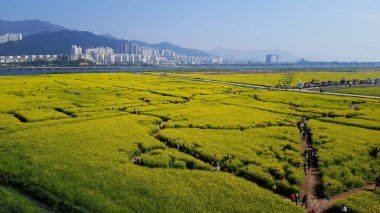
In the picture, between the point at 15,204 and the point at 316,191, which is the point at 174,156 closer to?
the point at 316,191

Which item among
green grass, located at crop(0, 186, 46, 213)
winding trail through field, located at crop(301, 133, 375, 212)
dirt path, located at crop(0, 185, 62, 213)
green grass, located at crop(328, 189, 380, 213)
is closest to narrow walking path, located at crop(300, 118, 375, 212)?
winding trail through field, located at crop(301, 133, 375, 212)

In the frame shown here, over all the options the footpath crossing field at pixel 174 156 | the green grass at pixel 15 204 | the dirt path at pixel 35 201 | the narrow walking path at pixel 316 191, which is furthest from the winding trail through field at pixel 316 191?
the green grass at pixel 15 204

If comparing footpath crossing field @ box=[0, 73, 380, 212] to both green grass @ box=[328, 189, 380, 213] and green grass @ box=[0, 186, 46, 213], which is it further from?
green grass @ box=[328, 189, 380, 213]

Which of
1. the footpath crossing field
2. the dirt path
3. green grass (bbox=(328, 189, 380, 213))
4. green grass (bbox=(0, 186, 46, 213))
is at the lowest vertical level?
the dirt path

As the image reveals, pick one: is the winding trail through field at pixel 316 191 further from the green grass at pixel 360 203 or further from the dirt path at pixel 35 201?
the dirt path at pixel 35 201

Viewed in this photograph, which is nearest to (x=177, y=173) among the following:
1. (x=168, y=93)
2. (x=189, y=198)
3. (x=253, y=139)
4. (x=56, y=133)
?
(x=189, y=198)

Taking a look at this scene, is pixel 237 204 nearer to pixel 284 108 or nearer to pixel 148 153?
pixel 148 153

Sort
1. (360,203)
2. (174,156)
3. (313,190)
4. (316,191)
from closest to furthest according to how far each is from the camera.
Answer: (360,203)
(316,191)
(313,190)
(174,156)

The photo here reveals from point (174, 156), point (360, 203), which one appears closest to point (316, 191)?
point (360, 203)
